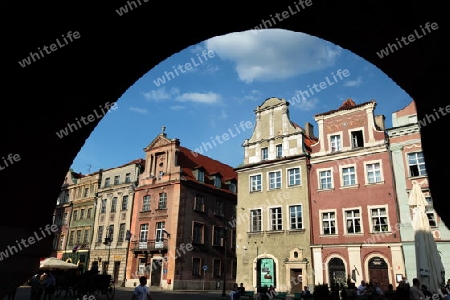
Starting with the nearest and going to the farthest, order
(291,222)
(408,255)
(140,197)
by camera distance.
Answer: (408,255) → (291,222) → (140,197)

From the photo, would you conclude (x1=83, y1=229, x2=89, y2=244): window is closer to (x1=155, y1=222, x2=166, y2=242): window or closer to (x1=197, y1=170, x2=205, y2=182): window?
(x1=155, y1=222, x2=166, y2=242): window

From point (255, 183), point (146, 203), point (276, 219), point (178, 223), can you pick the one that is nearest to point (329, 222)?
point (276, 219)

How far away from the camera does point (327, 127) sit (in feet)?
86.0

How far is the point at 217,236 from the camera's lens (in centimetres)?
3634

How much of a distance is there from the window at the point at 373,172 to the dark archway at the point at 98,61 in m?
22.6

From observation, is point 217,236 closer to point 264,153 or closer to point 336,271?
point 264,153

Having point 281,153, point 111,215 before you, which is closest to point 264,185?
point 281,153

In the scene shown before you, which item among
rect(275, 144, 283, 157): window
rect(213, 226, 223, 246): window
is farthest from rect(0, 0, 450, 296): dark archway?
A: rect(213, 226, 223, 246): window

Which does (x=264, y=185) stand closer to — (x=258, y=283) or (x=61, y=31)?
(x=258, y=283)

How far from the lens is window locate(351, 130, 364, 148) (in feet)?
81.9

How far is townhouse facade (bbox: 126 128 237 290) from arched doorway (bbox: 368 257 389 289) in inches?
525

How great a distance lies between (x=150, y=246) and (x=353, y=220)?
1937 cm

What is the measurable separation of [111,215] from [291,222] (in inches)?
893

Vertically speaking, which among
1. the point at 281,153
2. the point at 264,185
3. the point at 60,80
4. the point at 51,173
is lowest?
the point at 51,173
